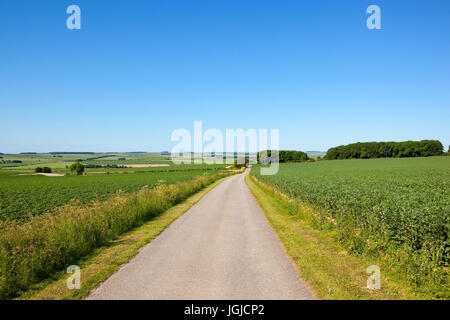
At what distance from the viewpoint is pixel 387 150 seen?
345ft

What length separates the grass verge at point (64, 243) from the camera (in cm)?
597

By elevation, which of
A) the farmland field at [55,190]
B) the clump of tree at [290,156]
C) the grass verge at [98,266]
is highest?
the clump of tree at [290,156]

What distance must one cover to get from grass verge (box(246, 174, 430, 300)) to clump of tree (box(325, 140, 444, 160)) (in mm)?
113412

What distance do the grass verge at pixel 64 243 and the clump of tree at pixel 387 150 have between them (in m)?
117

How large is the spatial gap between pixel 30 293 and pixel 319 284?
266 inches

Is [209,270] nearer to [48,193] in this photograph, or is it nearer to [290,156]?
[48,193]

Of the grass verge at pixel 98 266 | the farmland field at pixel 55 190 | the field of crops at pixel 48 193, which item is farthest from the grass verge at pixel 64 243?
the farmland field at pixel 55 190

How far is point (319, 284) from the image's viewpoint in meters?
5.77

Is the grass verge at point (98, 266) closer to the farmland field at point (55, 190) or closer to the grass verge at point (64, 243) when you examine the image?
the grass verge at point (64, 243)

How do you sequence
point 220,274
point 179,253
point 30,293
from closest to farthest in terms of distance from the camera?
point 30,293, point 220,274, point 179,253

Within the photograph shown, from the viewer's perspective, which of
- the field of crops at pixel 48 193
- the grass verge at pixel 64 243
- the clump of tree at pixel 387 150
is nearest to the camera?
the grass verge at pixel 64 243
